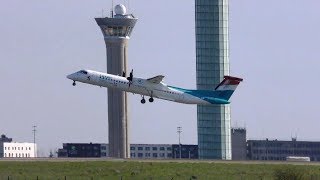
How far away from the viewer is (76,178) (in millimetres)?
169875

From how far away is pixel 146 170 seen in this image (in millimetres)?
183625

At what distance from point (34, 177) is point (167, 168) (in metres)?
24.3

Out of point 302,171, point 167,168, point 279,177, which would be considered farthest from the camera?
point 167,168

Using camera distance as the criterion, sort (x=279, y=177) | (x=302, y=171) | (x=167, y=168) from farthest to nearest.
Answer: (x=167, y=168), (x=302, y=171), (x=279, y=177)

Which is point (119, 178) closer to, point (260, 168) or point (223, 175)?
point (223, 175)

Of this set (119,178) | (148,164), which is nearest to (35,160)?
(148,164)

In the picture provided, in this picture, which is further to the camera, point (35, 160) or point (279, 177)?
point (35, 160)

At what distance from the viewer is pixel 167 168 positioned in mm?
187625

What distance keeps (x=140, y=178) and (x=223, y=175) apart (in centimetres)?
1384

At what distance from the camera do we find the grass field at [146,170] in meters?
172

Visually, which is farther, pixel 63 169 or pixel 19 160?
pixel 19 160

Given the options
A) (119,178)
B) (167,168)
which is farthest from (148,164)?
(119,178)

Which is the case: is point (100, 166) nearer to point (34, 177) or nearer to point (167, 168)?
point (167, 168)

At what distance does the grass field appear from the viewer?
17250 centimetres
